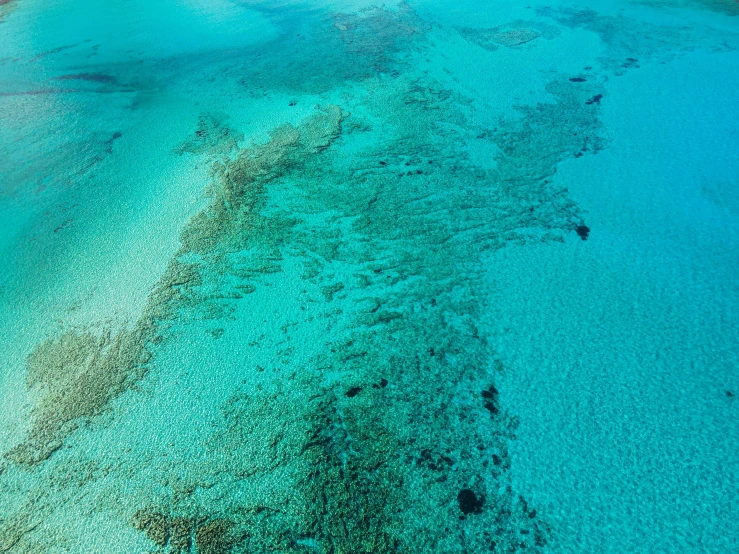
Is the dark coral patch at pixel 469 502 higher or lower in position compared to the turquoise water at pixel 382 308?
lower

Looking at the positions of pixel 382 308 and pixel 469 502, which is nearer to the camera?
pixel 469 502

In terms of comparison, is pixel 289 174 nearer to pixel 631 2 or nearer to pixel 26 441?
pixel 26 441

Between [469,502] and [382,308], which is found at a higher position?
[382,308]

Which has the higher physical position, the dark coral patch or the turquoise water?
the turquoise water

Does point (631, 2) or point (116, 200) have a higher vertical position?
point (631, 2)

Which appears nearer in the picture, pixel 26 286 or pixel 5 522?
pixel 5 522

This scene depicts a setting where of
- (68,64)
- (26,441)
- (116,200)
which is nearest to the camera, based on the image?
(26,441)

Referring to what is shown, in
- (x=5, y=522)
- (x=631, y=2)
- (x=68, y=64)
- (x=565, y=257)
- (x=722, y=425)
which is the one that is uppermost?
(x=631, y=2)

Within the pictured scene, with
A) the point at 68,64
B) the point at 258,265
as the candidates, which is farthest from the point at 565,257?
the point at 68,64
